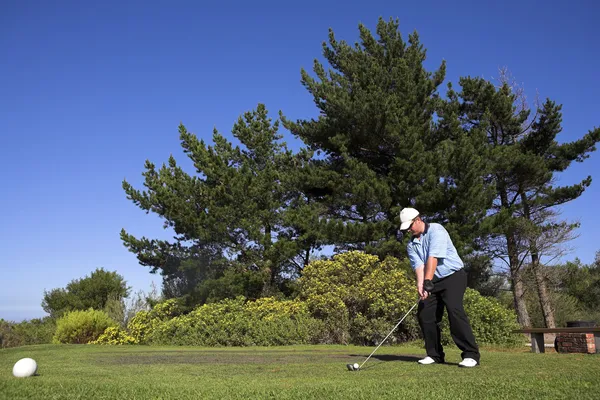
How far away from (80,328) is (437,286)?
17.4 meters

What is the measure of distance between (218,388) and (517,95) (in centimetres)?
2744

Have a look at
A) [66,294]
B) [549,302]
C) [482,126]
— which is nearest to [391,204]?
[482,126]

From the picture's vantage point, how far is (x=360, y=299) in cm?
1661

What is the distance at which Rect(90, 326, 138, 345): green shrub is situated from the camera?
742 inches

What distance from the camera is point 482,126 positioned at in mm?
23922

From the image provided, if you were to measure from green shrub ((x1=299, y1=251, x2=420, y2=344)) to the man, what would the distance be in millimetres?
9416

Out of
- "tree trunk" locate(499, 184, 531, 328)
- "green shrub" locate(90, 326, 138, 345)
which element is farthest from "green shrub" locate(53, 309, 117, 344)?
"tree trunk" locate(499, 184, 531, 328)

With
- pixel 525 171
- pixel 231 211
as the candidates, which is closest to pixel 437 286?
pixel 231 211

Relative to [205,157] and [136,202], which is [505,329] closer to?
[205,157]

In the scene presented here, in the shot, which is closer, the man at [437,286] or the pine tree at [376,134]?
the man at [437,286]

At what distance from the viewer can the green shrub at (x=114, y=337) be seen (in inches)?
742

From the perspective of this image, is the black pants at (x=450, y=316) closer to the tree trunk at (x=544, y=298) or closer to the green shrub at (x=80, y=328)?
the green shrub at (x=80, y=328)

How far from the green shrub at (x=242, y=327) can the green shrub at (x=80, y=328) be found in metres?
3.97

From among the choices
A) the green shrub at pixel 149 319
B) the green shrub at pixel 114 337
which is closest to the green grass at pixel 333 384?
the green shrub at pixel 114 337
